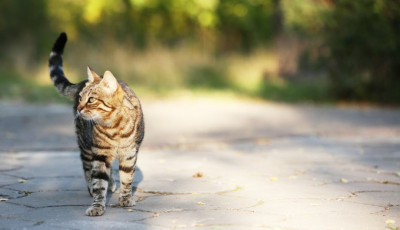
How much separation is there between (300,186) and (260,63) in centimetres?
1701

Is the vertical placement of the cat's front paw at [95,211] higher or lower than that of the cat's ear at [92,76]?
lower

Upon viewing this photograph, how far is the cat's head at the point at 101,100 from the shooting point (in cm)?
510

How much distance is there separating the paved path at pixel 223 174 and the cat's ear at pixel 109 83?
3.13 feet

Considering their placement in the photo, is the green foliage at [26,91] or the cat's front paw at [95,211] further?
the green foliage at [26,91]

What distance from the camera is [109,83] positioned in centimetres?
511

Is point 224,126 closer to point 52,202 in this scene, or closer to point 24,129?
point 24,129

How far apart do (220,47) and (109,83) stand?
28.1 meters

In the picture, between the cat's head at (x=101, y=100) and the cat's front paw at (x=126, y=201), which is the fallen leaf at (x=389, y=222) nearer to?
the cat's front paw at (x=126, y=201)

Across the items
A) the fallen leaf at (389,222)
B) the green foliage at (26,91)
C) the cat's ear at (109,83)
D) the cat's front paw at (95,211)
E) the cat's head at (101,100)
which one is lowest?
the fallen leaf at (389,222)

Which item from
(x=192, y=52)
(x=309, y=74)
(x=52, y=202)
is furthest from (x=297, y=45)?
(x=52, y=202)

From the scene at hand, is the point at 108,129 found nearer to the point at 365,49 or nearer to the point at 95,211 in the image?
the point at 95,211

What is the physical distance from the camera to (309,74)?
73.0ft

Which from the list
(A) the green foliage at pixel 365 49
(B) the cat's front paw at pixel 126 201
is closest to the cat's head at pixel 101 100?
(B) the cat's front paw at pixel 126 201

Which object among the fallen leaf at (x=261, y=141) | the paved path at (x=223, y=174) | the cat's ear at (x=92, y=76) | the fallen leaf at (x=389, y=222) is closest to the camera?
the fallen leaf at (x=389, y=222)
